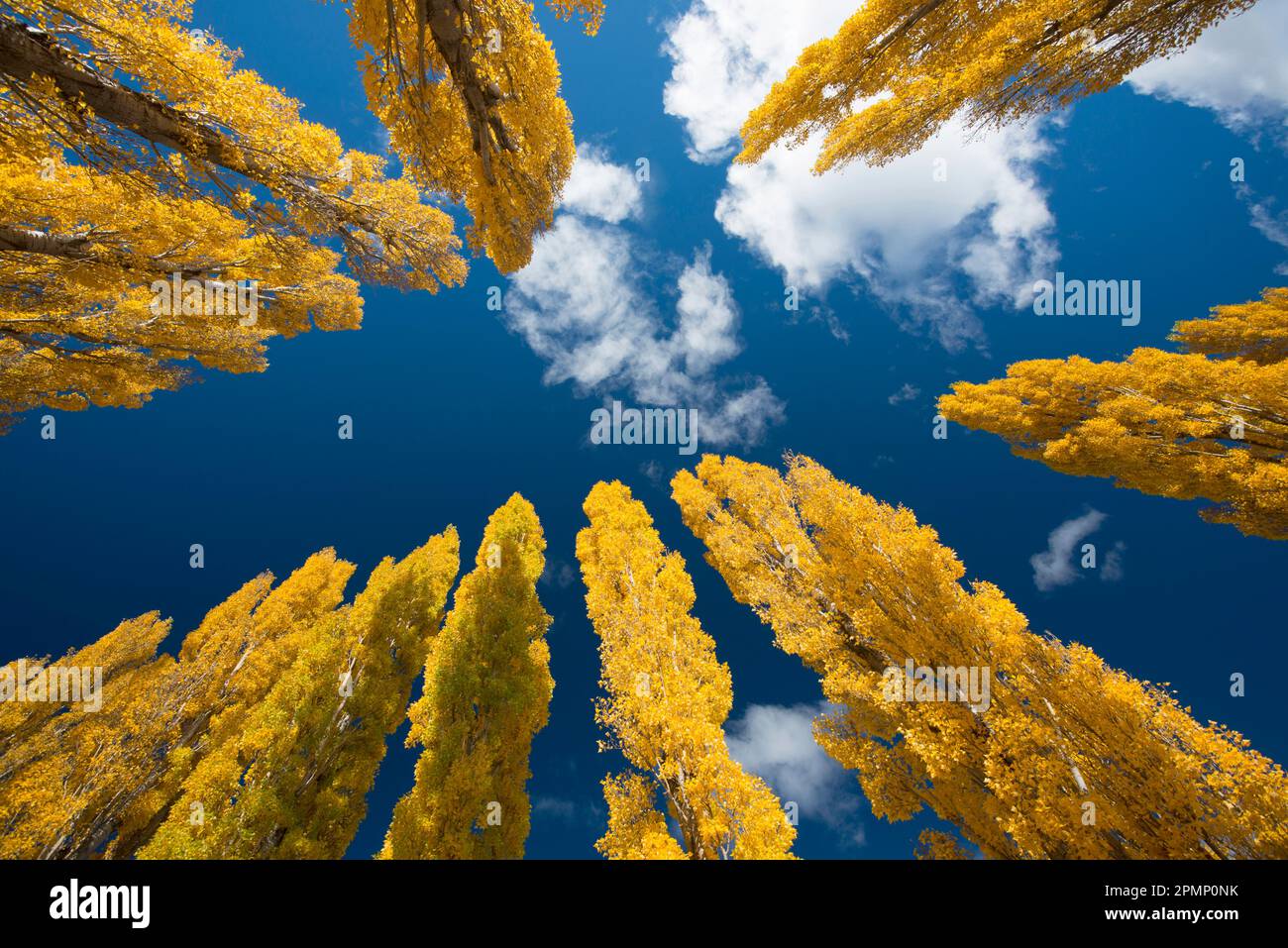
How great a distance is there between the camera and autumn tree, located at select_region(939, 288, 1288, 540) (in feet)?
24.7

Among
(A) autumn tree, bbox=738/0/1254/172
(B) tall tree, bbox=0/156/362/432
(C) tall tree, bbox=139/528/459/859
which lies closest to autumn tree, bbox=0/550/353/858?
(C) tall tree, bbox=139/528/459/859

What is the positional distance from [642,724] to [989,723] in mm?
5966

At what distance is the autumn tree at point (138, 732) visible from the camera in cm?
895

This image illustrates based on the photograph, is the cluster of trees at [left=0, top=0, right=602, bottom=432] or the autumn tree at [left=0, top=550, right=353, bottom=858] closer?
the cluster of trees at [left=0, top=0, right=602, bottom=432]

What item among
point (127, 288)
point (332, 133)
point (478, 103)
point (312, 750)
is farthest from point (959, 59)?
point (312, 750)

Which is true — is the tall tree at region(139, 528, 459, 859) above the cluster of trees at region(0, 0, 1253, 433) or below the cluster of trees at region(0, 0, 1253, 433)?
below

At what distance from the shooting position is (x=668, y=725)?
7.45 meters

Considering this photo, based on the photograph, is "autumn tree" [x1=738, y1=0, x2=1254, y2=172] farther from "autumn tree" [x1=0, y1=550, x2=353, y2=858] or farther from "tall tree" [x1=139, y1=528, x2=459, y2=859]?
"autumn tree" [x1=0, y1=550, x2=353, y2=858]

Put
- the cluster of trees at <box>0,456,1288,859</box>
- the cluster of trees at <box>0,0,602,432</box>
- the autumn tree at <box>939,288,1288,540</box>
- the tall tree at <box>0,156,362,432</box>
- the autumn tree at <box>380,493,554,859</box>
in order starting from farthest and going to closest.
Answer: the autumn tree at <box>939,288,1288,540</box>
the autumn tree at <box>380,493,554,859</box>
the tall tree at <box>0,156,362,432</box>
the cluster of trees at <box>0,456,1288,859</box>
the cluster of trees at <box>0,0,602,432</box>

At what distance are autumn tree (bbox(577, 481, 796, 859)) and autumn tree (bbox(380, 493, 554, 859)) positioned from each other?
209 centimetres
